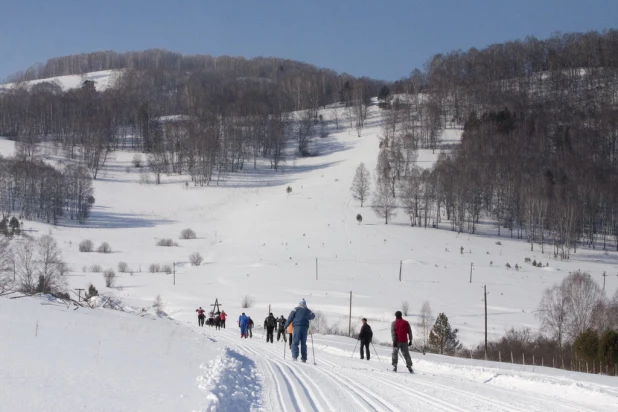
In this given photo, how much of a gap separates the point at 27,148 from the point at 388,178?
63418 millimetres

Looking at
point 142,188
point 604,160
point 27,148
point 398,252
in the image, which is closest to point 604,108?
point 604,160

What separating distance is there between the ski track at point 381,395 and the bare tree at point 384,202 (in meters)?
64.7

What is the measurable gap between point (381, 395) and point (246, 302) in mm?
34827

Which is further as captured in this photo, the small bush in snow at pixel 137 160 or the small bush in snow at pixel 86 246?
the small bush in snow at pixel 137 160

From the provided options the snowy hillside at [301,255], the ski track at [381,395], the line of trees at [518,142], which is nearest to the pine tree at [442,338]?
the snowy hillside at [301,255]

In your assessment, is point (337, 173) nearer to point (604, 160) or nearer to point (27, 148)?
point (604, 160)

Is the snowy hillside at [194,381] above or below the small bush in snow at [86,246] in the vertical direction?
above

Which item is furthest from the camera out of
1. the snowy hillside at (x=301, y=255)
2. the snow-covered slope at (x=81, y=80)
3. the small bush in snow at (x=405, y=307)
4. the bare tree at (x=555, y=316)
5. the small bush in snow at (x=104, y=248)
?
the snow-covered slope at (x=81, y=80)

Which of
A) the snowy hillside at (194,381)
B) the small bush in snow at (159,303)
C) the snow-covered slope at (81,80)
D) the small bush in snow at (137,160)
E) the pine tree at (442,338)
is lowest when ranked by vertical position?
the small bush in snow at (159,303)

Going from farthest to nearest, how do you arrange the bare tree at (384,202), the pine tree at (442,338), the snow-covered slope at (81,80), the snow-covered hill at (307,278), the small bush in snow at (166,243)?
1. the snow-covered slope at (81,80)
2. the bare tree at (384,202)
3. the small bush in snow at (166,243)
4. the pine tree at (442,338)
5. the snow-covered hill at (307,278)

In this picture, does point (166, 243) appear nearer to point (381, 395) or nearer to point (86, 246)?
point (86, 246)

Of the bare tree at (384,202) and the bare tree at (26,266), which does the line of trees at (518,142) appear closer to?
the bare tree at (384,202)

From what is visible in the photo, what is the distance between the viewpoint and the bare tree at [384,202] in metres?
76.0

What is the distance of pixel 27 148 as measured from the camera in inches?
3932
